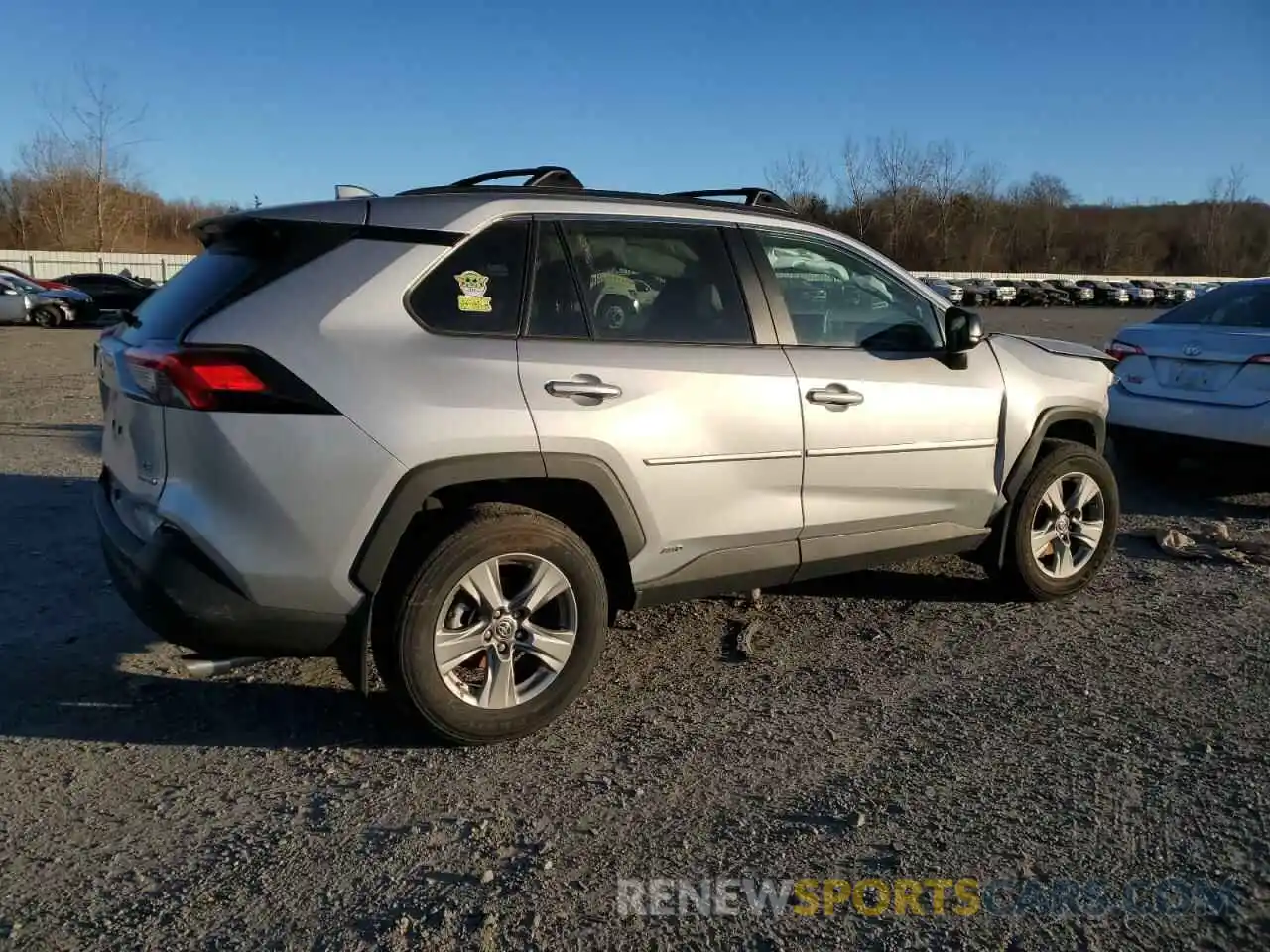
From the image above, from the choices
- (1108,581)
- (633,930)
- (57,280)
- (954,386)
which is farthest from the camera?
(57,280)

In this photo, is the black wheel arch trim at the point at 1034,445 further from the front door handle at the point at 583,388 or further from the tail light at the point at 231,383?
the tail light at the point at 231,383

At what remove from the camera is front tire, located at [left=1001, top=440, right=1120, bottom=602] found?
4871mm

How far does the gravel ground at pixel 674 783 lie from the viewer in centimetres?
262

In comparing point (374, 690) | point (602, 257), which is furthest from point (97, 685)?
point (602, 257)

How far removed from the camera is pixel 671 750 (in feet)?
11.6

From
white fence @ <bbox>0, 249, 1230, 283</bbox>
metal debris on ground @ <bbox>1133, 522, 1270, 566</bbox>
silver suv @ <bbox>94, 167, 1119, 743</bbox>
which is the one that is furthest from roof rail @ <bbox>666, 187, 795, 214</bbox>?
white fence @ <bbox>0, 249, 1230, 283</bbox>

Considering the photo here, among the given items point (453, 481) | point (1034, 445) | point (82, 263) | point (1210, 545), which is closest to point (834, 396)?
point (1034, 445)

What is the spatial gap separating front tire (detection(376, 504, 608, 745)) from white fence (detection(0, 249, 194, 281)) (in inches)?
1803

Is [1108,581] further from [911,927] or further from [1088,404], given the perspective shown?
[911,927]

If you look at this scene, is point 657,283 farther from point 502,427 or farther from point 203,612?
point 203,612

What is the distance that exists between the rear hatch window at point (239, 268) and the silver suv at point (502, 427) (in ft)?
0.04

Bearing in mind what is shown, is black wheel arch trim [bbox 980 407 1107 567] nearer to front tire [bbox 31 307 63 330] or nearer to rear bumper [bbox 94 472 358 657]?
rear bumper [bbox 94 472 358 657]

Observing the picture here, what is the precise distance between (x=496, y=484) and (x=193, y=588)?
3.32ft

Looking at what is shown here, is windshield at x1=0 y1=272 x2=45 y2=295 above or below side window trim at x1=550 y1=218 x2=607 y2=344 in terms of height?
above
